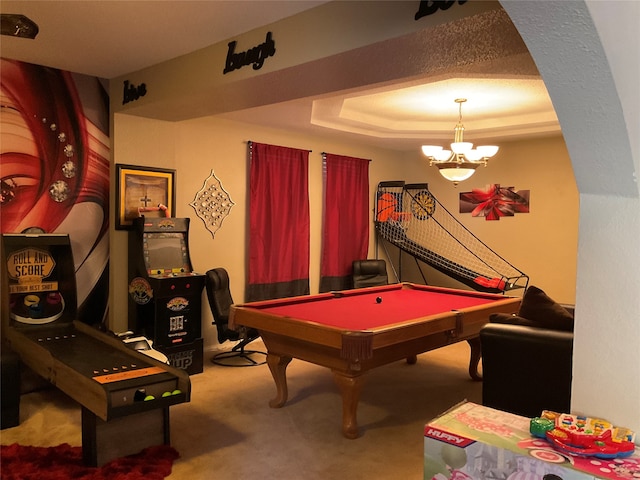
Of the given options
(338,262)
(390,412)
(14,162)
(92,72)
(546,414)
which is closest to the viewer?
(546,414)

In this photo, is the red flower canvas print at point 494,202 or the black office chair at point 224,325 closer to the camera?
the black office chair at point 224,325

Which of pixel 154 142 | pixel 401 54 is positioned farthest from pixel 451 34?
pixel 154 142

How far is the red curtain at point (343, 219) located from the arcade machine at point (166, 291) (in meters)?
2.42

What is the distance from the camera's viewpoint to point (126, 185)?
4.69m

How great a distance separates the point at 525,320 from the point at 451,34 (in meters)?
1.83

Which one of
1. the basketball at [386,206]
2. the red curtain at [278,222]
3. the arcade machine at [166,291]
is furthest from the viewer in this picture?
the basketball at [386,206]

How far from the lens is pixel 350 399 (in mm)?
3371

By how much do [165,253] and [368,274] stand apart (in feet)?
10.3

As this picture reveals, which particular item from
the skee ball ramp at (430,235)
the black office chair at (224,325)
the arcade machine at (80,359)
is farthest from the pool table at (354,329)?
the skee ball ramp at (430,235)

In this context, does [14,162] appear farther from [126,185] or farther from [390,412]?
[390,412]

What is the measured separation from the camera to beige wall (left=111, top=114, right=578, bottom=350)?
4.86 m

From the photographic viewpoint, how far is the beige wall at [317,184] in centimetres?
486

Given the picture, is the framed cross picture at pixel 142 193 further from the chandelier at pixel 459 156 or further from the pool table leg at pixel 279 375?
the chandelier at pixel 459 156

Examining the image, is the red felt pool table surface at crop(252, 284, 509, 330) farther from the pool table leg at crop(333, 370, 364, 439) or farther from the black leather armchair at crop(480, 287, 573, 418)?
the black leather armchair at crop(480, 287, 573, 418)
